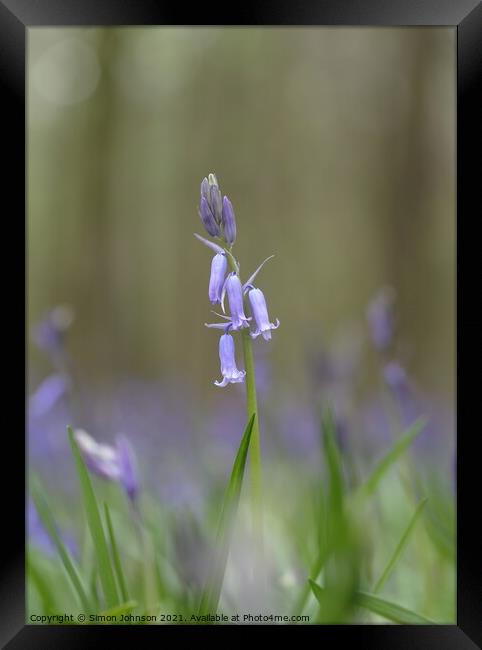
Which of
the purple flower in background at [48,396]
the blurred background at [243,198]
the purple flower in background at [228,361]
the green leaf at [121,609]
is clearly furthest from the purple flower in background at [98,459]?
the blurred background at [243,198]

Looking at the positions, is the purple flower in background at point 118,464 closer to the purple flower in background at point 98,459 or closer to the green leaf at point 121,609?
the purple flower in background at point 98,459

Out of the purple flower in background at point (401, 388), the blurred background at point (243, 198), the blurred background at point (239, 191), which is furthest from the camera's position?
the blurred background at point (239, 191)

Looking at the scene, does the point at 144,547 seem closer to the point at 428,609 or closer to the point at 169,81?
the point at 428,609

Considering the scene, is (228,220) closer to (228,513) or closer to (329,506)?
(228,513)

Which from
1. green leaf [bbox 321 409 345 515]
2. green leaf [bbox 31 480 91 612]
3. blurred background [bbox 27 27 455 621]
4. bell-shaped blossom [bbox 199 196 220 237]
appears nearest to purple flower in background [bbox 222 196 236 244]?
bell-shaped blossom [bbox 199 196 220 237]

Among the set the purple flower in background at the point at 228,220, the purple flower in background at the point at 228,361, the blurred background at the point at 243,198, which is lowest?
the purple flower in background at the point at 228,361
